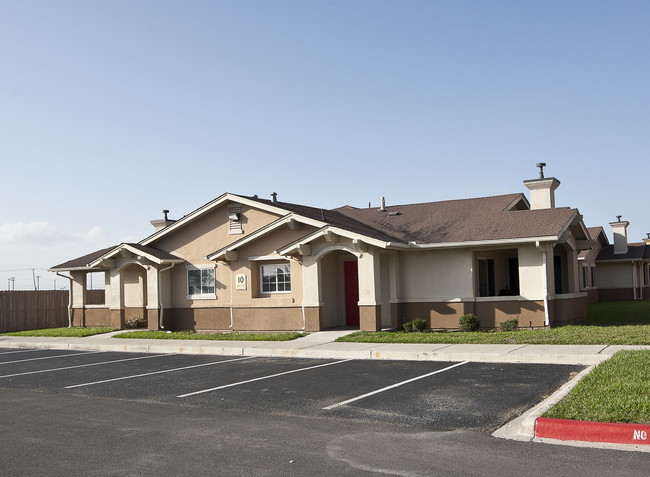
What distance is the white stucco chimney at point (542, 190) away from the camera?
76.9 ft

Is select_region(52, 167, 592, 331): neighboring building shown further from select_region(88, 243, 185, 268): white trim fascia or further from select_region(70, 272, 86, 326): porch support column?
select_region(70, 272, 86, 326): porch support column

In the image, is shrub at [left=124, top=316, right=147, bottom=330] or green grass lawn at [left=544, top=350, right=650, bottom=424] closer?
green grass lawn at [left=544, top=350, right=650, bottom=424]

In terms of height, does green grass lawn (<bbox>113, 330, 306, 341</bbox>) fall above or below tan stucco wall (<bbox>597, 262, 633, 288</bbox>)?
below

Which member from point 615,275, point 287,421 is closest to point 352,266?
point 287,421

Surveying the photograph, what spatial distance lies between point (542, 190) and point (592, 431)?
1712cm

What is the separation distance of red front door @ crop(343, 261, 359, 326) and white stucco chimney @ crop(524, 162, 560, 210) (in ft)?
22.4

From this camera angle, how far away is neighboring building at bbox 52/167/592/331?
20.6 meters

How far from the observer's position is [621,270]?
4100cm

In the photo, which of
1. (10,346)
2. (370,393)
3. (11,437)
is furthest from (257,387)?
(10,346)

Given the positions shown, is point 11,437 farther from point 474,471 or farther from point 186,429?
point 474,471

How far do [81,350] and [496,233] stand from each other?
1318cm

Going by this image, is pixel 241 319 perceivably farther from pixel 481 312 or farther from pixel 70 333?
pixel 481 312

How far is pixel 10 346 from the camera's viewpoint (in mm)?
22500

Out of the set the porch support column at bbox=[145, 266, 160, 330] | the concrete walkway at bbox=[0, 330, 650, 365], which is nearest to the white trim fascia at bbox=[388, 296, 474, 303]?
the concrete walkway at bbox=[0, 330, 650, 365]
